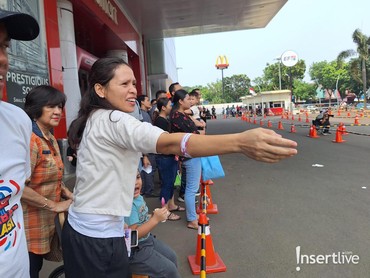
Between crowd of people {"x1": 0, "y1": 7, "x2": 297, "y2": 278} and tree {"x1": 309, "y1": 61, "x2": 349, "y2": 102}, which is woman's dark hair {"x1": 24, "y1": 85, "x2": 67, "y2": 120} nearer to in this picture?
crowd of people {"x1": 0, "y1": 7, "x2": 297, "y2": 278}

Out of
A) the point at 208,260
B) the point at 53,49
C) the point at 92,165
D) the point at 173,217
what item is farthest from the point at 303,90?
the point at 92,165

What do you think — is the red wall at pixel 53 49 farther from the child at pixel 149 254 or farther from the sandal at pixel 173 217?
the child at pixel 149 254

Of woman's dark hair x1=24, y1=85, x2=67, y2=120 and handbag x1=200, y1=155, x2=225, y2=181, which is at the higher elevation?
woman's dark hair x1=24, y1=85, x2=67, y2=120

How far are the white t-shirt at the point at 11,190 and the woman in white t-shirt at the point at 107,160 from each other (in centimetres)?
31

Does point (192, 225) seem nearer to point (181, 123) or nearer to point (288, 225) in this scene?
point (288, 225)

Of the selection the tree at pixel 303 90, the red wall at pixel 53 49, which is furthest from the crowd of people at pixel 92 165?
the tree at pixel 303 90

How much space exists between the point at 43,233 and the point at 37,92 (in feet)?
3.24

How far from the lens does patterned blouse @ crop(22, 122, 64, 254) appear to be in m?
2.13

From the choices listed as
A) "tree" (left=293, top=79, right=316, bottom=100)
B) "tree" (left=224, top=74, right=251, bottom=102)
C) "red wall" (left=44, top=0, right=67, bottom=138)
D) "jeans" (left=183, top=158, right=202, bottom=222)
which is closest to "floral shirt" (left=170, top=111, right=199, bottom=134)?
"jeans" (left=183, top=158, right=202, bottom=222)

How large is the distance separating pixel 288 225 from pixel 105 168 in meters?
3.49

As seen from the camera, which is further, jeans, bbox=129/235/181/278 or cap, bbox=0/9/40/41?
jeans, bbox=129/235/181/278

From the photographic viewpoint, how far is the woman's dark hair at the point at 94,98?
68.0 inches

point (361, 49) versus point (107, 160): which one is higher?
point (361, 49)

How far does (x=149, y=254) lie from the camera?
2.00 meters
